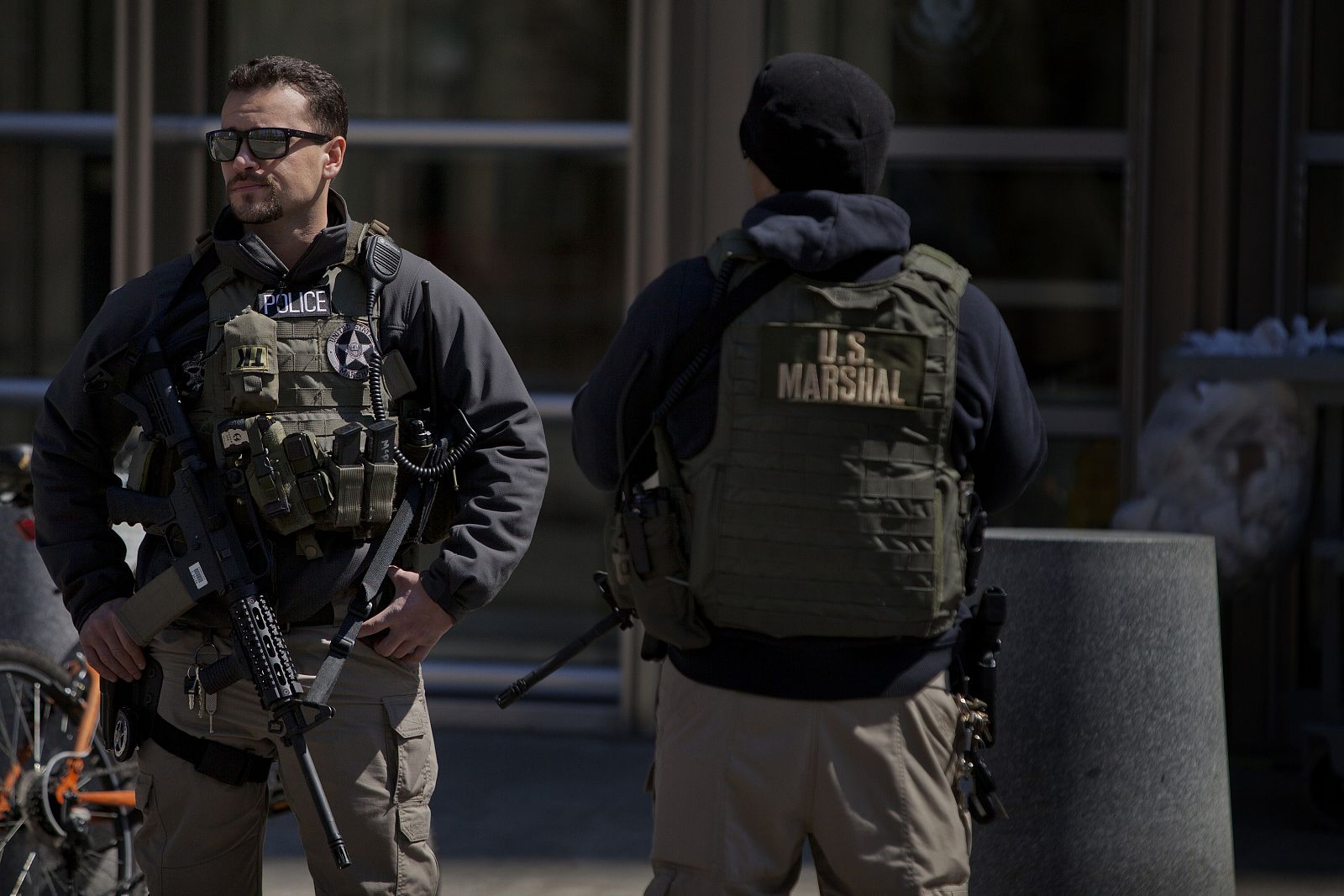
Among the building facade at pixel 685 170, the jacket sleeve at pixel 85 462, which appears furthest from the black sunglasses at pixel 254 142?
the building facade at pixel 685 170

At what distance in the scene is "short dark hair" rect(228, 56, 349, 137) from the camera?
3.21 metres

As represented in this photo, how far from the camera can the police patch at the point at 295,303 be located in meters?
3.15

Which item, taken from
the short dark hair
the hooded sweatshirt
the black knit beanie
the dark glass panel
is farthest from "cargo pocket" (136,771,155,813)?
the dark glass panel

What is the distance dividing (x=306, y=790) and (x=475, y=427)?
2.45ft

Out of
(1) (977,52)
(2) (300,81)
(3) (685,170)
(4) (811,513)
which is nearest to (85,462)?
(2) (300,81)

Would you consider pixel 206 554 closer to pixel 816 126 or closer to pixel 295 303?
pixel 295 303

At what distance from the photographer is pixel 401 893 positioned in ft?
10.1

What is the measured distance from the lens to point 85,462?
326 centimetres

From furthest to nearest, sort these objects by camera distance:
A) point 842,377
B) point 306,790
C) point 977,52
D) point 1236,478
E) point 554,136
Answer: point 554,136 → point 977,52 → point 1236,478 → point 306,790 → point 842,377

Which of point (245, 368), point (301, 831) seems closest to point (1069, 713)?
point (301, 831)

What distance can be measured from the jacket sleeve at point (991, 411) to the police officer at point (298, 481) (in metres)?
0.89

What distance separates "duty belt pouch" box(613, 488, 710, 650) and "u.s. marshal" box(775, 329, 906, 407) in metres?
0.29

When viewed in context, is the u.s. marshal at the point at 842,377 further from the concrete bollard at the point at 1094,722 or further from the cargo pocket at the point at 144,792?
the concrete bollard at the point at 1094,722

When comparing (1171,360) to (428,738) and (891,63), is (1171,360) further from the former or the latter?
(428,738)
